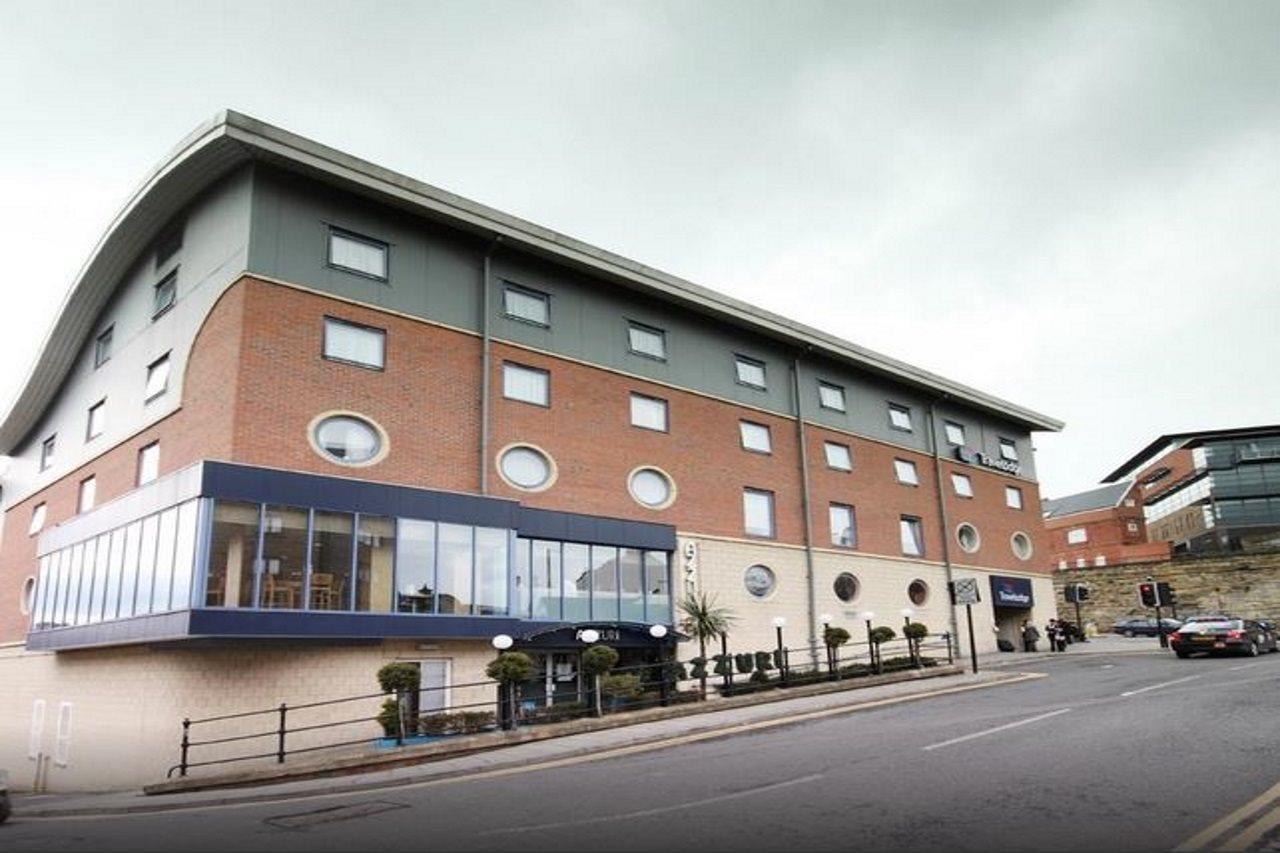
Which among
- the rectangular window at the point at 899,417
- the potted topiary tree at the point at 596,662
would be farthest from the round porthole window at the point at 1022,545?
the potted topiary tree at the point at 596,662

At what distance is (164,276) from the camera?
80.2ft

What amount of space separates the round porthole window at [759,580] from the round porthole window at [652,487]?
3669 mm

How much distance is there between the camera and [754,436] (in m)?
30.5

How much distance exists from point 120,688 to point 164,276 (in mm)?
10590

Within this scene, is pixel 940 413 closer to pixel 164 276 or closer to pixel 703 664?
pixel 703 664

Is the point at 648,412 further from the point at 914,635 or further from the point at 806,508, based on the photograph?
the point at 914,635

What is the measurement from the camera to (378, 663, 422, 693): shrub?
52.2 feet

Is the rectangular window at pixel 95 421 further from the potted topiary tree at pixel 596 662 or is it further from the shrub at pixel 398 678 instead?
the potted topiary tree at pixel 596 662

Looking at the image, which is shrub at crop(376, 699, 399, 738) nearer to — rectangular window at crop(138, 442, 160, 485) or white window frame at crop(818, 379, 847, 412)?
rectangular window at crop(138, 442, 160, 485)

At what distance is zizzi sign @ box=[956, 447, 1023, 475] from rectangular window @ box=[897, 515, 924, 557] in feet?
15.2

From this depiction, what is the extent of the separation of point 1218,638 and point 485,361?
77.9 feet

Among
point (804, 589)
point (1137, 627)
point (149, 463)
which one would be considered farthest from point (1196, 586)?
point (149, 463)

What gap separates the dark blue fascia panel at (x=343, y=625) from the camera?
1689cm

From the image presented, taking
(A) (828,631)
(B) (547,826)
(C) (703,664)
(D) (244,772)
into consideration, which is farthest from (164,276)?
(B) (547,826)
